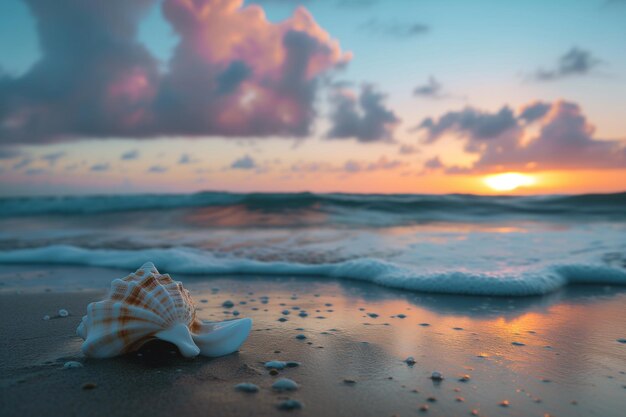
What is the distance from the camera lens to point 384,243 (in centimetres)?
871

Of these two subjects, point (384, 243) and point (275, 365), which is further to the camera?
point (384, 243)

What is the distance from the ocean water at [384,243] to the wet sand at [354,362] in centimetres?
98

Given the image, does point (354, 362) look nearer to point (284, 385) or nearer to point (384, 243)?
point (284, 385)

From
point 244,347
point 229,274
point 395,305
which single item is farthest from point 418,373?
point 229,274

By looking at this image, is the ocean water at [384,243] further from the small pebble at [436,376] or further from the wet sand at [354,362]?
the small pebble at [436,376]

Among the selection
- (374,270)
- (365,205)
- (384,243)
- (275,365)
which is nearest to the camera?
(275,365)

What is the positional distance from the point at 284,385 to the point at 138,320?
0.90m

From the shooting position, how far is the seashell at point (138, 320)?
2.65 m

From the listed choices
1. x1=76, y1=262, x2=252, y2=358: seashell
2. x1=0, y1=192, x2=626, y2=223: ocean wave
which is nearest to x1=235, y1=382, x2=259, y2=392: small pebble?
x1=76, y1=262, x2=252, y2=358: seashell

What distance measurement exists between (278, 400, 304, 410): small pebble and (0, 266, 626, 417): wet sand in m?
0.02

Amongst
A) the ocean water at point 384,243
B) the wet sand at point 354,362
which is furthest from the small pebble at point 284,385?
the ocean water at point 384,243

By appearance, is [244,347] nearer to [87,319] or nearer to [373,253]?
[87,319]

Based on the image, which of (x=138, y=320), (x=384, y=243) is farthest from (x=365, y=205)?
(x=138, y=320)

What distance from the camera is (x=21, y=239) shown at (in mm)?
10336
